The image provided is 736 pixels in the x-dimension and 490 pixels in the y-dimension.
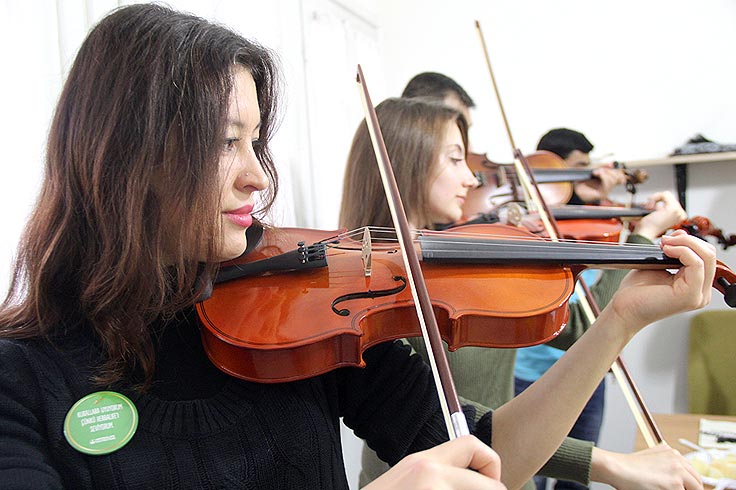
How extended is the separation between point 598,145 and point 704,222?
1345 millimetres

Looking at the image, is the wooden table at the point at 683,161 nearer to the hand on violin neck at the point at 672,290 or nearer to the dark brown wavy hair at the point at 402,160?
the dark brown wavy hair at the point at 402,160

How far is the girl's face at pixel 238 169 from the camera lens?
0.80 metres

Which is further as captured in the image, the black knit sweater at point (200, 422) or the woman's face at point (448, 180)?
the woman's face at point (448, 180)

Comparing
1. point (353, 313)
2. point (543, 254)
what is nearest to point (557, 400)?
point (543, 254)

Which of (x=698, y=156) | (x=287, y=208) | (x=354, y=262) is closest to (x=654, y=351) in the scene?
(x=698, y=156)

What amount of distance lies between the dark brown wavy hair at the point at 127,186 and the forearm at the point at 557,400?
489 millimetres

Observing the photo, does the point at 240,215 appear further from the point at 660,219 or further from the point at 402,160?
the point at 660,219

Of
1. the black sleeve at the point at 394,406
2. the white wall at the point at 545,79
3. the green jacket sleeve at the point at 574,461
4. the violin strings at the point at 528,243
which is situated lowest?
the green jacket sleeve at the point at 574,461

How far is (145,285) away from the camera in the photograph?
76 cm

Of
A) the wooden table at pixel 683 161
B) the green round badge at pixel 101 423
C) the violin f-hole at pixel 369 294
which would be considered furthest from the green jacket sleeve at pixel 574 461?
the wooden table at pixel 683 161

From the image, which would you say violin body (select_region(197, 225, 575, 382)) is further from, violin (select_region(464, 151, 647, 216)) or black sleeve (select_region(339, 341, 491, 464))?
violin (select_region(464, 151, 647, 216))

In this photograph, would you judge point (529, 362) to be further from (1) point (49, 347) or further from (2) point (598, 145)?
(1) point (49, 347)

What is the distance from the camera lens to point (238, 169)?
0.81m

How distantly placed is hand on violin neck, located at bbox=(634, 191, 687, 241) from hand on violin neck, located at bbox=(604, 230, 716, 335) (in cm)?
99
